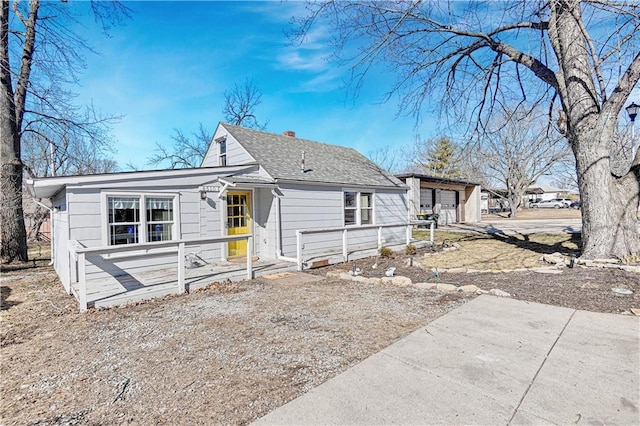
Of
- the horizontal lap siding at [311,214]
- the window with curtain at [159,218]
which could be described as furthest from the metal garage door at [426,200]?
the window with curtain at [159,218]

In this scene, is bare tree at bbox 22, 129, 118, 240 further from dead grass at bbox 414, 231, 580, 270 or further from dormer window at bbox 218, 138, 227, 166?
dead grass at bbox 414, 231, 580, 270

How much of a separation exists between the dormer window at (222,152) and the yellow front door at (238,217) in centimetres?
268

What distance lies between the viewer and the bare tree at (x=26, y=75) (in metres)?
9.99

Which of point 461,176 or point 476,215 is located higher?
point 461,176

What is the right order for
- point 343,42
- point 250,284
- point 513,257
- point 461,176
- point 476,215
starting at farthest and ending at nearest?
1. point 461,176
2. point 476,215
3. point 513,257
4. point 343,42
5. point 250,284

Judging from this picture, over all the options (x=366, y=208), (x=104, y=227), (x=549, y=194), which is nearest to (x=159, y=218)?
(x=104, y=227)

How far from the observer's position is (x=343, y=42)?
306 inches

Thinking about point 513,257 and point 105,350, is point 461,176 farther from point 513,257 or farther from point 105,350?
point 105,350

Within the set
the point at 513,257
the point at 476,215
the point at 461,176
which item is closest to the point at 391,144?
the point at 461,176

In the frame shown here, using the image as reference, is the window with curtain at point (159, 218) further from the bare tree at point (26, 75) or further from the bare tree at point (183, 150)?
the bare tree at point (183, 150)

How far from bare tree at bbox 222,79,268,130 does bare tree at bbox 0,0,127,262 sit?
16.2 m

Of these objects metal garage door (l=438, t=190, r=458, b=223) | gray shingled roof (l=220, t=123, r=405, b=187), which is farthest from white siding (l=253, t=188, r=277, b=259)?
metal garage door (l=438, t=190, r=458, b=223)

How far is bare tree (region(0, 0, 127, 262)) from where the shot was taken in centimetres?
999

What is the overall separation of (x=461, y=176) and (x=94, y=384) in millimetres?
39304
